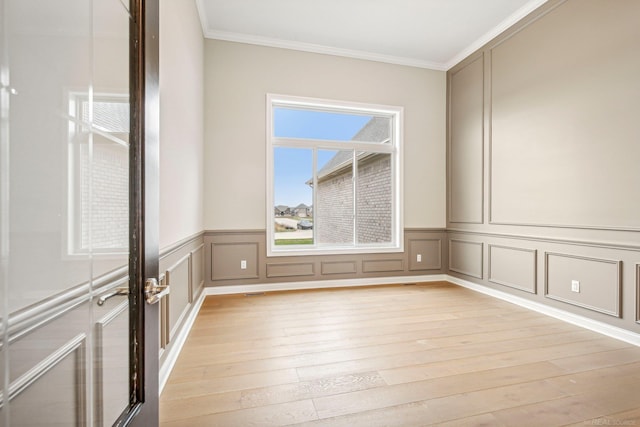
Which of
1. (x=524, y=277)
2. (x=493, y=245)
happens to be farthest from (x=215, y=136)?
(x=524, y=277)

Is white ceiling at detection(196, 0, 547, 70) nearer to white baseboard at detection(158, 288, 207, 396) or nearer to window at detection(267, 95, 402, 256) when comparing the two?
window at detection(267, 95, 402, 256)

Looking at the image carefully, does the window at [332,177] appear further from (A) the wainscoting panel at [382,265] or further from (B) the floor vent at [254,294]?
(B) the floor vent at [254,294]

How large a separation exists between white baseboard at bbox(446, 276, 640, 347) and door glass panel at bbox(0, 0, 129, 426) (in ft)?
11.4

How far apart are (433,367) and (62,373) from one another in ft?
6.60

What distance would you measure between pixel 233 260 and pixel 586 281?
372 cm

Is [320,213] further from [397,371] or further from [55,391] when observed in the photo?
[55,391]

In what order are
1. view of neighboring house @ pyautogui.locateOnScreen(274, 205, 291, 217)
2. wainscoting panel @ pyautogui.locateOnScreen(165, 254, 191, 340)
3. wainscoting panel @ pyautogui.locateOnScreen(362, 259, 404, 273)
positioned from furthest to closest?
wainscoting panel @ pyautogui.locateOnScreen(362, 259, 404, 273) < view of neighboring house @ pyautogui.locateOnScreen(274, 205, 291, 217) < wainscoting panel @ pyautogui.locateOnScreen(165, 254, 191, 340)

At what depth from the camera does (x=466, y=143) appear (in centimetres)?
418

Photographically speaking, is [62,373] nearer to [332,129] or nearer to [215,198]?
[215,198]

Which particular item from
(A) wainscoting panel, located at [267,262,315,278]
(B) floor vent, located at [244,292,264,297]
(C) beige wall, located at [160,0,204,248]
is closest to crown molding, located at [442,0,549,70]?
(C) beige wall, located at [160,0,204,248]

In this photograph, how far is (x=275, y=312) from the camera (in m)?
3.11

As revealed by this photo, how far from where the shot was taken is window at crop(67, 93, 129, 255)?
26.8 inches

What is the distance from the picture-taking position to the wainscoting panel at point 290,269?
13.0 feet

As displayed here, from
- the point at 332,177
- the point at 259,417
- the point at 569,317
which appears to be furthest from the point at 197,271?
the point at 569,317
